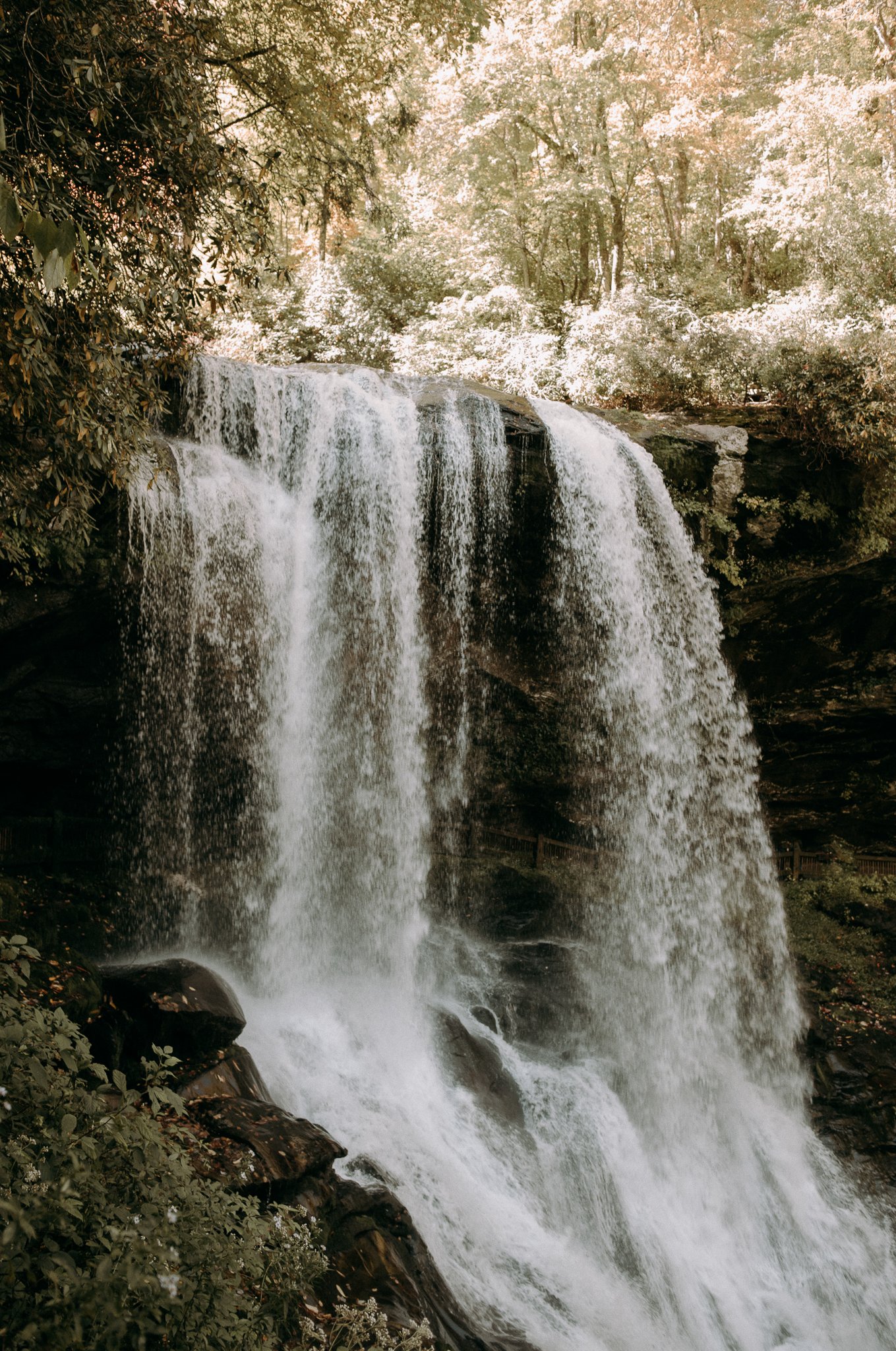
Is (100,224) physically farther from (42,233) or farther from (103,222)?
(42,233)

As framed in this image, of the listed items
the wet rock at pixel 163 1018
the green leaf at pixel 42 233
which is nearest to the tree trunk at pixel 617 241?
the wet rock at pixel 163 1018

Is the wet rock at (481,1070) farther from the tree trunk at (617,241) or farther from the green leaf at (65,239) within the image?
the tree trunk at (617,241)

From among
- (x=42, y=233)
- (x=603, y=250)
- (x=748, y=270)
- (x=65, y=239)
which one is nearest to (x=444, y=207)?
(x=603, y=250)

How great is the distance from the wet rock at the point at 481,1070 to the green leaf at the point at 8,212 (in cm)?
765

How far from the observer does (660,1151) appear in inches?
317

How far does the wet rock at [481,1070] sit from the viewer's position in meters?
7.75

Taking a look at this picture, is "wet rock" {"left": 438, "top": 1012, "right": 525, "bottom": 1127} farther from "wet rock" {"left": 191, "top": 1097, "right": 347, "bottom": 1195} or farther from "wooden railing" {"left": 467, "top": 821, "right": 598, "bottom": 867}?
"wooden railing" {"left": 467, "top": 821, "right": 598, "bottom": 867}

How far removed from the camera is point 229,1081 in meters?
5.84

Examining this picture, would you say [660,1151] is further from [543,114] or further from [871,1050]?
[543,114]

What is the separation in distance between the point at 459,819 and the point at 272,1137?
5.38m

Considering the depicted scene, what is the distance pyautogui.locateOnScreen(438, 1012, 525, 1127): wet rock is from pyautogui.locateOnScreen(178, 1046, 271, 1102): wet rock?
2.19 metres

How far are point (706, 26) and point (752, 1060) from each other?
768 inches

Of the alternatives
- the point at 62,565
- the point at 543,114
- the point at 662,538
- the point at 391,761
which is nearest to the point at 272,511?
the point at 62,565

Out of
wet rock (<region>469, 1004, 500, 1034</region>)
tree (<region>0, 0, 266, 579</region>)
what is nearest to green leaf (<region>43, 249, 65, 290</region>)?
tree (<region>0, 0, 266, 579</region>)
